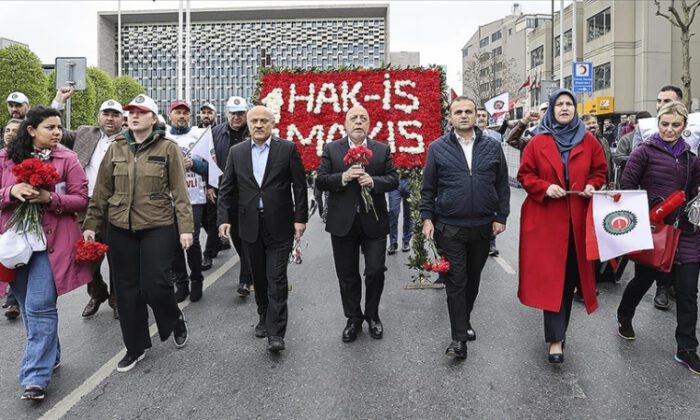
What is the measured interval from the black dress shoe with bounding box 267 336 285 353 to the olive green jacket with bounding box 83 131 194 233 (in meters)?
1.08

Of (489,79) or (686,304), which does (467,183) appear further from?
(489,79)

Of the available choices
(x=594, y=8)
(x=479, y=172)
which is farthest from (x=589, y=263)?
(x=594, y=8)

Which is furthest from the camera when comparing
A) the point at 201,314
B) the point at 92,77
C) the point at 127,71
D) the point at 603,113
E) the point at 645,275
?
the point at 127,71

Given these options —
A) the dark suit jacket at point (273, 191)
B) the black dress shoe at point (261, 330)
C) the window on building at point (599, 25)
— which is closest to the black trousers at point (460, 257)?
the dark suit jacket at point (273, 191)

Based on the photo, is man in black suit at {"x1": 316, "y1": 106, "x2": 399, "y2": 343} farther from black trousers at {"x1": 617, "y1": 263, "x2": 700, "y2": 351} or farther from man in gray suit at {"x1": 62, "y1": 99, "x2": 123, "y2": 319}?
man in gray suit at {"x1": 62, "y1": 99, "x2": 123, "y2": 319}

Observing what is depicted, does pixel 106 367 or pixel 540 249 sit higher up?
pixel 540 249

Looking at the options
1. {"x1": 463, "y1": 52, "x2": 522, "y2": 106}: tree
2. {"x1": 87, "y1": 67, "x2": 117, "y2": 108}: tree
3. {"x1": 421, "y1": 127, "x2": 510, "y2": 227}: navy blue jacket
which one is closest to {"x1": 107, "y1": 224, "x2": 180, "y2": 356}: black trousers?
{"x1": 421, "y1": 127, "x2": 510, "y2": 227}: navy blue jacket

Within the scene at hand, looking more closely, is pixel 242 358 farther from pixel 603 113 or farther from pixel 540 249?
pixel 603 113

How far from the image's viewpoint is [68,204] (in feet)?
13.6

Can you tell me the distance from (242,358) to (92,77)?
49228mm

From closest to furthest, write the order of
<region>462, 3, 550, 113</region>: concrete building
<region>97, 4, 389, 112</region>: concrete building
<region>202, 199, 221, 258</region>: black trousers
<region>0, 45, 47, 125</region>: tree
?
1. <region>202, 199, 221, 258</region>: black trousers
2. <region>0, 45, 47, 125</region>: tree
3. <region>462, 3, 550, 113</region>: concrete building
4. <region>97, 4, 389, 112</region>: concrete building

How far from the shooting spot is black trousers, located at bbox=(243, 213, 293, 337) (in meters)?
4.70

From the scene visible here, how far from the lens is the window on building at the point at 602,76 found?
42812 millimetres

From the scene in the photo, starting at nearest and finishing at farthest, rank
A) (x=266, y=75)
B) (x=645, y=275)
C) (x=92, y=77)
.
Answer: (x=645, y=275)
(x=266, y=75)
(x=92, y=77)
